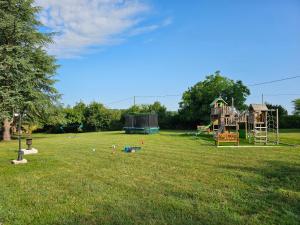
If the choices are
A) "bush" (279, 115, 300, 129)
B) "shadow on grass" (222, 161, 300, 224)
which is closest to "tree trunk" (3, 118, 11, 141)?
"shadow on grass" (222, 161, 300, 224)

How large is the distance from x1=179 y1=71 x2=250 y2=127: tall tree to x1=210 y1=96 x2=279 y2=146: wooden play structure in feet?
37.9

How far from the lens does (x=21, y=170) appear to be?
30.6 feet

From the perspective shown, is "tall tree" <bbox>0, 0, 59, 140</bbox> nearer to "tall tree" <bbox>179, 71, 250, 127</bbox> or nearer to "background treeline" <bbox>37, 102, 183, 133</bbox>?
"background treeline" <bbox>37, 102, 183, 133</bbox>

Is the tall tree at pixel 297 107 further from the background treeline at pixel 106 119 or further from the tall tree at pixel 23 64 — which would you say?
the tall tree at pixel 23 64

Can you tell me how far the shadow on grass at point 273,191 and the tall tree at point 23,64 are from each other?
1701cm

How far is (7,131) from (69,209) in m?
24.0

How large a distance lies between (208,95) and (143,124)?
40.7 feet

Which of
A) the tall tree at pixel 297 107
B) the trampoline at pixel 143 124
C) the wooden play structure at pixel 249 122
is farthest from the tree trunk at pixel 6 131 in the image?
the tall tree at pixel 297 107

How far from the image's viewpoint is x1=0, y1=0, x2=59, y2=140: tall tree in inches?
882


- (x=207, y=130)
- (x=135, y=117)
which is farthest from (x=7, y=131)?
(x=207, y=130)

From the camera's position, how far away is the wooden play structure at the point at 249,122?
19.5 metres

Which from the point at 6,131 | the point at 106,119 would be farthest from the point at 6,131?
the point at 106,119

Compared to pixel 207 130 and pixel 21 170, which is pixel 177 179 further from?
pixel 207 130

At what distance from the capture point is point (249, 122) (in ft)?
78.3
